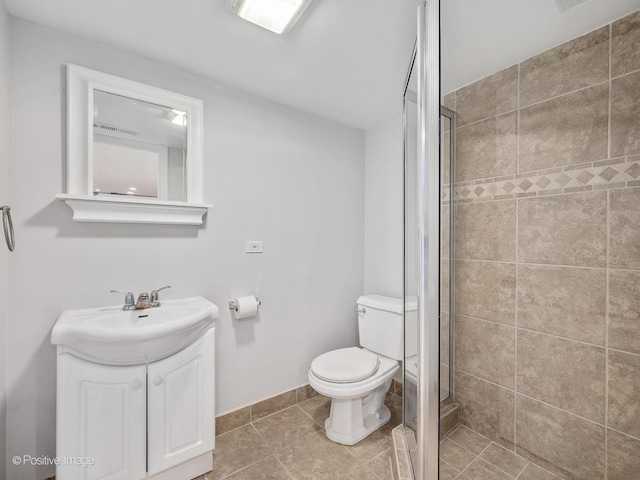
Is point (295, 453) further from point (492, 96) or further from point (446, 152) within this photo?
point (492, 96)

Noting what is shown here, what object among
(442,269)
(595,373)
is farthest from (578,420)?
(442,269)

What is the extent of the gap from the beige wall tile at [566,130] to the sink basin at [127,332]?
67.0 inches

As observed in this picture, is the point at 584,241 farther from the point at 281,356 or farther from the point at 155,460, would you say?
the point at 155,460

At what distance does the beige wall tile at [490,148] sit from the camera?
134 centimetres

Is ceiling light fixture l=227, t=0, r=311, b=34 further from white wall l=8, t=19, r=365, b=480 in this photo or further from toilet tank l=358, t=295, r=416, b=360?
toilet tank l=358, t=295, r=416, b=360

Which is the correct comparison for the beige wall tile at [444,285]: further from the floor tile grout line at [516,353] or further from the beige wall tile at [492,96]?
the beige wall tile at [492,96]

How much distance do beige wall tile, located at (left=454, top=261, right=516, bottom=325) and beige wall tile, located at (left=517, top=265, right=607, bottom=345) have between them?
0.14 ft

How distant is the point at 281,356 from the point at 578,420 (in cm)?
159

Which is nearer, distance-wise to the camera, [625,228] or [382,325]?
[625,228]

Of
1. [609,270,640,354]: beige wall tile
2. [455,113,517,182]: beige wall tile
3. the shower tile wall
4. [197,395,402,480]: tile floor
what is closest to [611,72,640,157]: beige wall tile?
the shower tile wall

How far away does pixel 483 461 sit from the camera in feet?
4.43

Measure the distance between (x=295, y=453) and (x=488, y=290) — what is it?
137 centimetres

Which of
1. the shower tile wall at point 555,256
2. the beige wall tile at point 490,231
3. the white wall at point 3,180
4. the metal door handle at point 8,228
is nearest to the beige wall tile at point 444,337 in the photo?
the shower tile wall at point 555,256

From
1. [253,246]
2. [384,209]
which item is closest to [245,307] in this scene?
[253,246]
